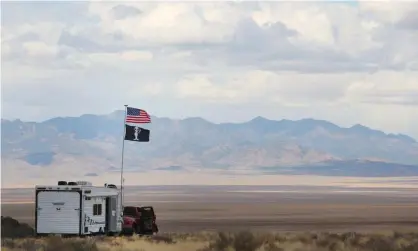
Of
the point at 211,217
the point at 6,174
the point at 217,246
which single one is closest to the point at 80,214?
the point at 217,246

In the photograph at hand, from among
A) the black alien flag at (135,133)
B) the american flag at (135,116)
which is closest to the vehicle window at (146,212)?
the black alien flag at (135,133)

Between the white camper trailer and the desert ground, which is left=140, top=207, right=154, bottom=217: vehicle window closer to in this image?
the white camper trailer

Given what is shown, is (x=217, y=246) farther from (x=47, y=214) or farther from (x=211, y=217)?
(x=211, y=217)

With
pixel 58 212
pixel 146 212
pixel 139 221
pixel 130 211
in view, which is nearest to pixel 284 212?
pixel 130 211

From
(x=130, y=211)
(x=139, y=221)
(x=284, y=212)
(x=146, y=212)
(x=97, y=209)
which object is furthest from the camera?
(x=284, y=212)

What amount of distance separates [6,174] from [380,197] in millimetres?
66013

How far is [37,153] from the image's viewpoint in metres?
192

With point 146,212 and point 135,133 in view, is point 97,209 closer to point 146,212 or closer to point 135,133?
point 146,212

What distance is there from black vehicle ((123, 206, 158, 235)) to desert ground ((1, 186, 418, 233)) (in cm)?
2122

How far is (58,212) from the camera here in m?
A: 41.2

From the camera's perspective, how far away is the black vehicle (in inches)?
1773

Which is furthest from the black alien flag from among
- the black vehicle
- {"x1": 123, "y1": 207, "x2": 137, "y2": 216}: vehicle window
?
the black vehicle

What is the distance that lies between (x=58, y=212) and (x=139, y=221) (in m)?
5.06

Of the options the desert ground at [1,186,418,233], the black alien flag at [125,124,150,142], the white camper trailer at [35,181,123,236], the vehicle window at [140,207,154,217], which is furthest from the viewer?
the desert ground at [1,186,418,233]
